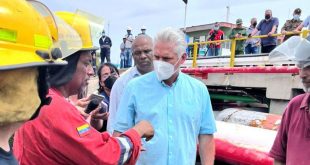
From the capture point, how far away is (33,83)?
110 cm

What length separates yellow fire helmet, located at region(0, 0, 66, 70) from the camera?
101 cm

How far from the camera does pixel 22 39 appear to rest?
107 centimetres

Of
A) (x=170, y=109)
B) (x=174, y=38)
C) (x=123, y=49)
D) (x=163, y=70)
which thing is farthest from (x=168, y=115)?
(x=123, y=49)

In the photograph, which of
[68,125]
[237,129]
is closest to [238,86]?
[237,129]

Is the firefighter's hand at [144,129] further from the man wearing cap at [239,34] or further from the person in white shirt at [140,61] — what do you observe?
the man wearing cap at [239,34]

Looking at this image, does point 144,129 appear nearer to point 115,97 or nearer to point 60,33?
point 60,33

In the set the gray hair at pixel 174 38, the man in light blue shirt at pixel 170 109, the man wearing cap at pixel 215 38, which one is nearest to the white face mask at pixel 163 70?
the man in light blue shirt at pixel 170 109

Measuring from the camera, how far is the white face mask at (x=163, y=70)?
8.11 ft

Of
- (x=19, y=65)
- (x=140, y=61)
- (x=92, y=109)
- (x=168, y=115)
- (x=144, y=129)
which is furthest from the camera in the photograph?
(x=140, y=61)

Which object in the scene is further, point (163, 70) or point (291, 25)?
point (291, 25)

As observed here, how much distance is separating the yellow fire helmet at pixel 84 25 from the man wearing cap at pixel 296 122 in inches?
50.0

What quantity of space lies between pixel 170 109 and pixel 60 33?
Result: 1.05 meters

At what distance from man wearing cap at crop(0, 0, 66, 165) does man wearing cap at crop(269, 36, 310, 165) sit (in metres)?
1.59

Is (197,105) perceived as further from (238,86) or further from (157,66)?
(238,86)
